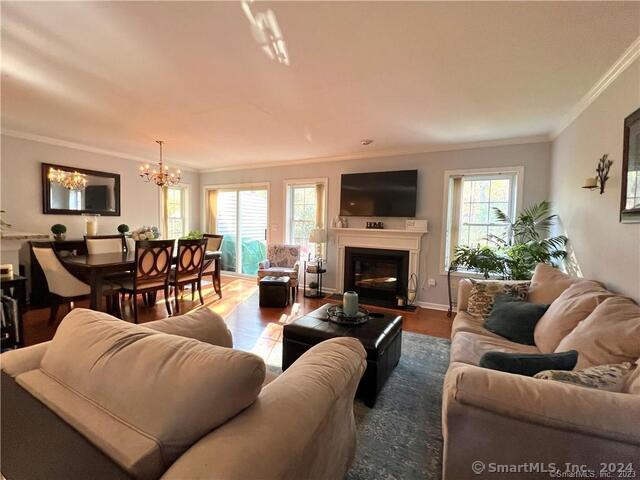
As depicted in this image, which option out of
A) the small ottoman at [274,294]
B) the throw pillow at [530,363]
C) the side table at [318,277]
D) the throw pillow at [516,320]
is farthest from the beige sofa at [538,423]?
the side table at [318,277]

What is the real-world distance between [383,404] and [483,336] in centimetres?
89

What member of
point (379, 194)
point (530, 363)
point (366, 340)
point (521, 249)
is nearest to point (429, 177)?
point (379, 194)

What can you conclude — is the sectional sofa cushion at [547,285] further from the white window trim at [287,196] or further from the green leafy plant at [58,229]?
the green leafy plant at [58,229]

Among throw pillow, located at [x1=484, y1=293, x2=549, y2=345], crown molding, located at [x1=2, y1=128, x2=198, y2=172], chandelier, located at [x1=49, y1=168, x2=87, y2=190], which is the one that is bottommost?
throw pillow, located at [x1=484, y1=293, x2=549, y2=345]

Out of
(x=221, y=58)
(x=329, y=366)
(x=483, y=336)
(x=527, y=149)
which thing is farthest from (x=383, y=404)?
(x=527, y=149)

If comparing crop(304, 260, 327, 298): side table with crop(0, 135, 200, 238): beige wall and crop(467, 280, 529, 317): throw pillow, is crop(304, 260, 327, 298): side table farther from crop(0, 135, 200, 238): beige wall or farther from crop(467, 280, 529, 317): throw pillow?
crop(0, 135, 200, 238): beige wall

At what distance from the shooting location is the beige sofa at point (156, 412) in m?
0.70

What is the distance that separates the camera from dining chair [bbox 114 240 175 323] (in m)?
3.43

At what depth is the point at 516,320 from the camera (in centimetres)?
217

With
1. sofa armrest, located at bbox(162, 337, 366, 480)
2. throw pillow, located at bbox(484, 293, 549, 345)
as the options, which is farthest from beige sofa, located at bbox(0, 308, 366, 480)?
throw pillow, located at bbox(484, 293, 549, 345)

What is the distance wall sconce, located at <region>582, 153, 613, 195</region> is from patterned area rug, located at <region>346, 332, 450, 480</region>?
6.33 ft

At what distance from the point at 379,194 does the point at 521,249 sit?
208 cm

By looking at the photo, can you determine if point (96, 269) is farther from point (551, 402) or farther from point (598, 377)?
point (598, 377)

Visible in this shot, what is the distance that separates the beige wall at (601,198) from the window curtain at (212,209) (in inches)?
240
